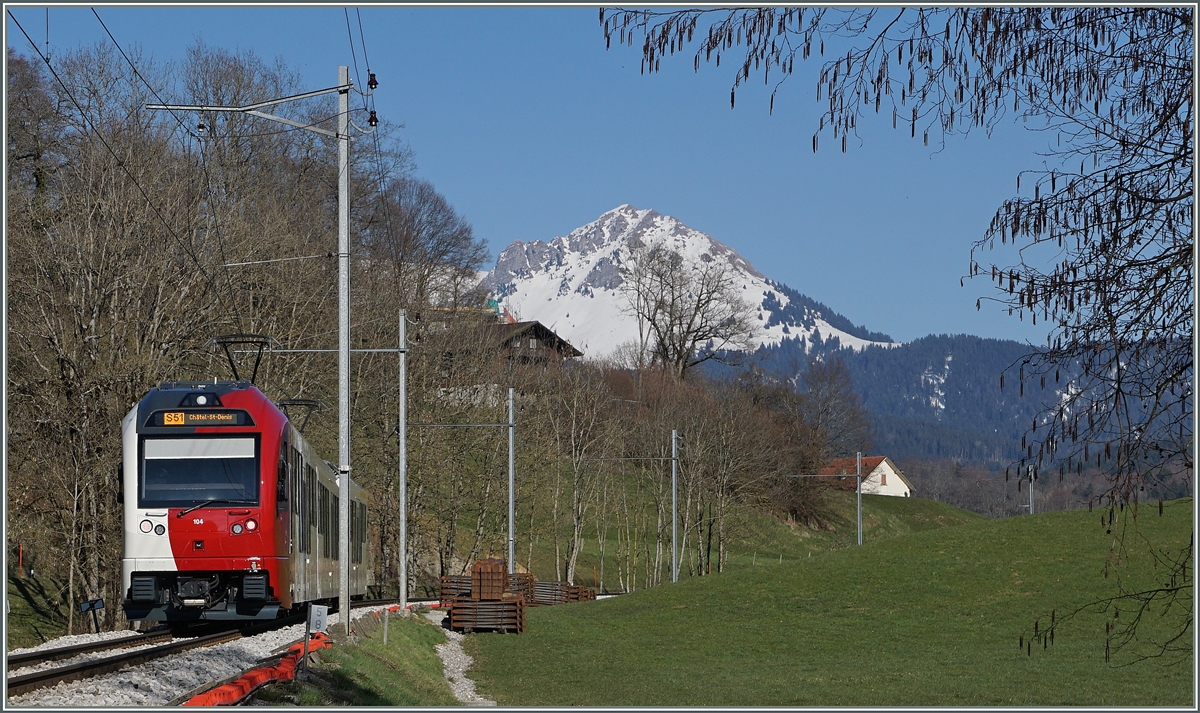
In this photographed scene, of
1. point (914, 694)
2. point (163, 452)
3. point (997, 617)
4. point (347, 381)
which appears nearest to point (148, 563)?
point (163, 452)

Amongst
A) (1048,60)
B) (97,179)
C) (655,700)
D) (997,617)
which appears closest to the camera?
(1048,60)

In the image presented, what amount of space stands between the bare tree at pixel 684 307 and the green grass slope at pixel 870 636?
99.5 feet

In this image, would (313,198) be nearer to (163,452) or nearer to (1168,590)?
(163,452)

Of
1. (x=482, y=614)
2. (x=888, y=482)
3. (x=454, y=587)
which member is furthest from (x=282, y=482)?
(x=888, y=482)

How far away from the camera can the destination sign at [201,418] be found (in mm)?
19531

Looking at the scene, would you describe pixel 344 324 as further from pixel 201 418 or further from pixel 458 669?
pixel 458 669

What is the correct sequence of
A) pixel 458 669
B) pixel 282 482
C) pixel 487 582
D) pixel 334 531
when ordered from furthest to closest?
pixel 487 582 < pixel 334 531 < pixel 458 669 < pixel 282 482

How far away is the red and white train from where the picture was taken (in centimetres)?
1911

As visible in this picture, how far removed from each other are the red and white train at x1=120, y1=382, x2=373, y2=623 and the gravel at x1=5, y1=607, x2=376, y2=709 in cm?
91

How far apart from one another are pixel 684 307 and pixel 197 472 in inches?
2651

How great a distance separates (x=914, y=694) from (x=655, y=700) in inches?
213

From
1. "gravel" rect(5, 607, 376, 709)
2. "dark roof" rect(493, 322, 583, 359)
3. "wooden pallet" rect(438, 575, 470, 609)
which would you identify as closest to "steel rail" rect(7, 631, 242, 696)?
"gravel" rect(5, 607, 376, 709)

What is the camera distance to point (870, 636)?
3806 centimetres

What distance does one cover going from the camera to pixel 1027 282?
6781 millimetres
